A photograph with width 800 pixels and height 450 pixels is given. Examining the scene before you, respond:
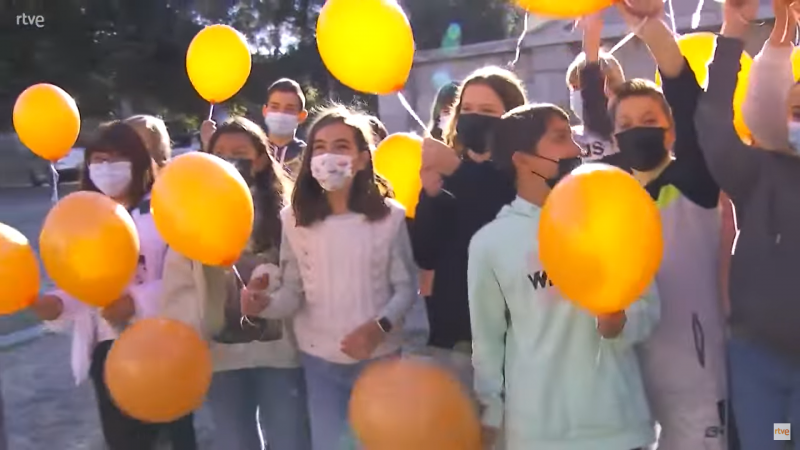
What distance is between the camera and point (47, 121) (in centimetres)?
476

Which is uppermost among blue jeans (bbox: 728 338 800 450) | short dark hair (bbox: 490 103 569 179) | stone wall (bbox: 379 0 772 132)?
stone wall (bbox: 379 0 772 132)

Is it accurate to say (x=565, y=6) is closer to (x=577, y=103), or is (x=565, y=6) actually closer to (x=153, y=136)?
(x=577, y=103)

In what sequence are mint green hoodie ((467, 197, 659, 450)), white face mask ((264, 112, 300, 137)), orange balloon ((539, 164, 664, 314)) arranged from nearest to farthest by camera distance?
orange balloon ((539, 164, 664, 314))
mint green hoodie ((467, 197, 659, 450))
white face mask ((264, 112, 300, 137))

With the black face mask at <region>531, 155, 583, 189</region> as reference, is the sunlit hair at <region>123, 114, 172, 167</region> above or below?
above

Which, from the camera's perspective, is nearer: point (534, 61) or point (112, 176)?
point (112, 176)

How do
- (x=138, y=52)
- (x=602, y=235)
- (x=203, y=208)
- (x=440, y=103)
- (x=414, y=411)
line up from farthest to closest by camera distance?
(x=138, y=52) < (x=440, y=103) < (x=203, y=208) < (x=414, y=411) < (x=602, y=235)

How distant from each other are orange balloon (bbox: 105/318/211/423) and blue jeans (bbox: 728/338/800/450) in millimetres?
1680

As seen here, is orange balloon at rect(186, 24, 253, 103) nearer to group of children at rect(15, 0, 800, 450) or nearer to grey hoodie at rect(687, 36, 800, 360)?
group of children at rect(15, 0, 800, 450)

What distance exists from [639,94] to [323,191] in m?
1.09

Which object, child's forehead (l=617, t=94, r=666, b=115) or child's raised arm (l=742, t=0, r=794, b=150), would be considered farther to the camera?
child's forehead (l=617, t=94, r=666, b=115)

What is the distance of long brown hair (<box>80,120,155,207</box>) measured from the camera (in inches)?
134
